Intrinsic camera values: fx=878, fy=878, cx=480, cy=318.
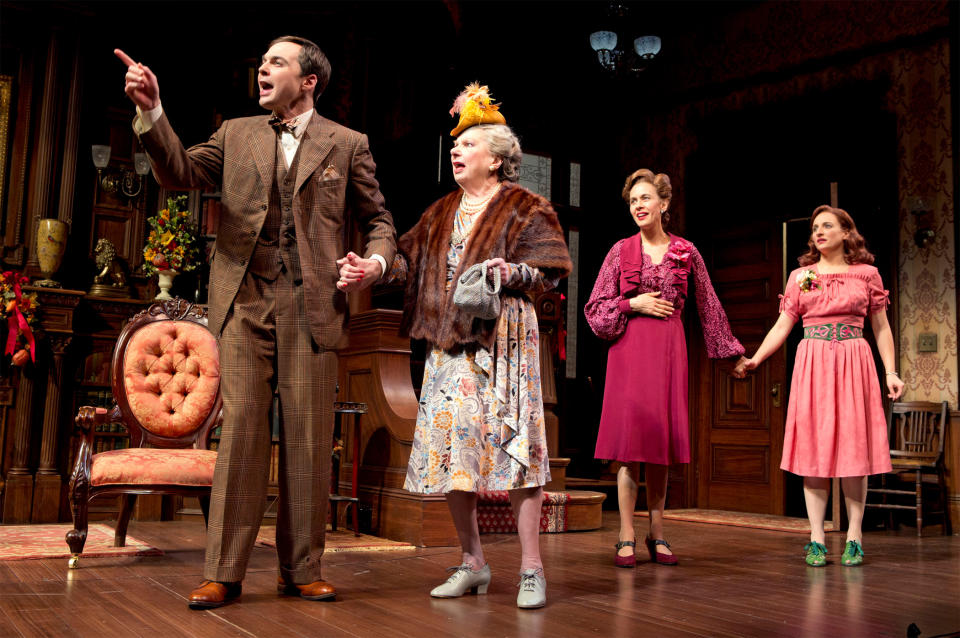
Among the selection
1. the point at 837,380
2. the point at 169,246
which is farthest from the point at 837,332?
the point at 169,246

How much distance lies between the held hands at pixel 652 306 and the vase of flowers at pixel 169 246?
3810 mm

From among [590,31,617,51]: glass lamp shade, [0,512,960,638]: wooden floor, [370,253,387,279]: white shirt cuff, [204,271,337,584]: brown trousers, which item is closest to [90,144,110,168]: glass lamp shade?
[0,512,960,638]: wooden floor

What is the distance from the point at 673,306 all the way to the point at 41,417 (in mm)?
4432

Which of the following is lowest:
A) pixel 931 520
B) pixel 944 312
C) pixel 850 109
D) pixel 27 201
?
pixel 931 520

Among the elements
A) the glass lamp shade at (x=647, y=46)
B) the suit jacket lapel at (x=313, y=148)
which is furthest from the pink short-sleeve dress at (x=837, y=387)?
the glass lamp shade at (x=647, y=46)

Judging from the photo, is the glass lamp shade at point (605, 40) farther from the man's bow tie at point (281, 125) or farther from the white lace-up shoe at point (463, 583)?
the white lace-up shoe at point (463, 583)

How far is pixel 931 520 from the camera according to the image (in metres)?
6.52

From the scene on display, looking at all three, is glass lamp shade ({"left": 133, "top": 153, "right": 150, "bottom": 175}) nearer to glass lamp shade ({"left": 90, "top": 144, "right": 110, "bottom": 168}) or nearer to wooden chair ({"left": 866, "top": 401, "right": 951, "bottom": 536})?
glass lamp shade ({"left": 90, "top": 144, "right": 110, "bottom": 168})

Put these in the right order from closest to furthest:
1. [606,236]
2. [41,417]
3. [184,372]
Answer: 1. [184,372]
2. [41,417]
3. [606,236]

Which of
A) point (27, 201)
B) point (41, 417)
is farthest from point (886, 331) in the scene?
point (27, 201)

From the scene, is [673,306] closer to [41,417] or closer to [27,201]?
[41,417]

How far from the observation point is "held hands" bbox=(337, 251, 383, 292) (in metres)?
2.51

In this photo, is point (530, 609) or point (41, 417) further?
point (41, 417)

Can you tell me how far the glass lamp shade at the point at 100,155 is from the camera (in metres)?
6.28
